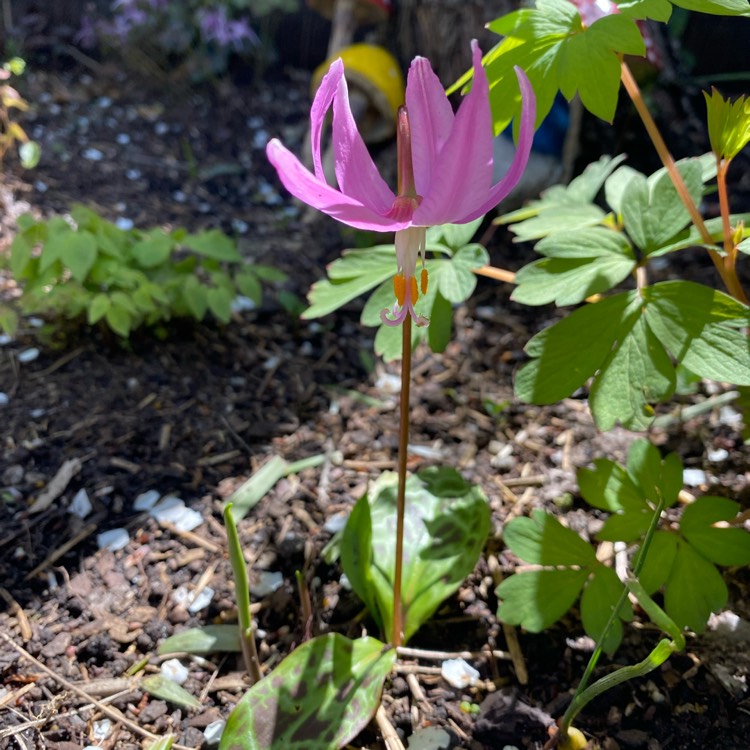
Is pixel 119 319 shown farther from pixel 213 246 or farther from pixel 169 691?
pixel 169 691

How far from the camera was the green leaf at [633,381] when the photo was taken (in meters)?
1.12

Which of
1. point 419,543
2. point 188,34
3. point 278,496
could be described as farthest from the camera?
point 188,34

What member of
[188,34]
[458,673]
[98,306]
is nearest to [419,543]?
[458,673]

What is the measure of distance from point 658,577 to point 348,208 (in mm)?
822

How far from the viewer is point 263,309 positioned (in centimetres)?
244

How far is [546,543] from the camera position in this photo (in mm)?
1241

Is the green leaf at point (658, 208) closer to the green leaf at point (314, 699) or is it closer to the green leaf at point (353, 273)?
the green leaf at point (353, 273)

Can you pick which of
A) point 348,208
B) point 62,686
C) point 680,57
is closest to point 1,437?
point 62,686

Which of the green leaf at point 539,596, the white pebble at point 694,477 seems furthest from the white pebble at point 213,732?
the white pebble at point 694,477

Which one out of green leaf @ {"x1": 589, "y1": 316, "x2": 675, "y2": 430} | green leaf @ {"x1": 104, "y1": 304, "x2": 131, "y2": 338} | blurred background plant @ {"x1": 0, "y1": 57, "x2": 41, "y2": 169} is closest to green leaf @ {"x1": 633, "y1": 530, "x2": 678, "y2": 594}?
green leaf @ {"x1": 589, "y1": 316, "x2": 675, "y2": 430}

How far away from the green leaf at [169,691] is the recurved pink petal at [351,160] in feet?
3.23

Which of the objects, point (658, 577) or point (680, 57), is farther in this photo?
point (680, 57)

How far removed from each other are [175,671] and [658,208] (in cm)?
126

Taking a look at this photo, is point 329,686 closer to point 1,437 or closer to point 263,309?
point 1,437
